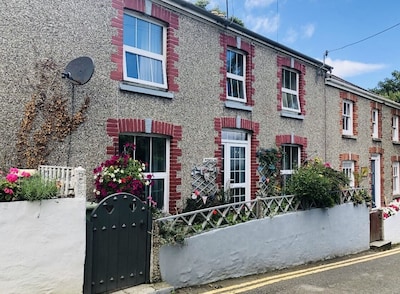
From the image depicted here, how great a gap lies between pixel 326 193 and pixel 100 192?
224 inches

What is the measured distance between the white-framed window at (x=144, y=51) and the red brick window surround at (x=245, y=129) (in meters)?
2.00

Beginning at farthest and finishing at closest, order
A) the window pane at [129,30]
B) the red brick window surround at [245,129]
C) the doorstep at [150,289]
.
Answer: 1. the red brick window surround at [245,129]
2. the window pane at [129,30]
3. the doorstep at [150,289]

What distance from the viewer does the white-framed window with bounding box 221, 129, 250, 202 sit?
1014 centimetres

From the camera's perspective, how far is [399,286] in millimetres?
6875

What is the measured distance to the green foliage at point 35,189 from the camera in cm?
472

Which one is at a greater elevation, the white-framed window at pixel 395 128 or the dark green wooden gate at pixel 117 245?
the white-framed window at pixel 395 128

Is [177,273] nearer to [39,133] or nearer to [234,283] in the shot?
[234,283]

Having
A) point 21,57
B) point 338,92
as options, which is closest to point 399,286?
point 21,57

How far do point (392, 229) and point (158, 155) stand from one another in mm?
9546

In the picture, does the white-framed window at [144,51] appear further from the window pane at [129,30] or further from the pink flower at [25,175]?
the pink flower at [25,175]

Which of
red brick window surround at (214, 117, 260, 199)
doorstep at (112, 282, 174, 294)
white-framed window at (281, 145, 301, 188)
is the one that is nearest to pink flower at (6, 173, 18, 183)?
doorstep at (112, 282, 174, 294)

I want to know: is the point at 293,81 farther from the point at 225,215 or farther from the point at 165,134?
the point at 225,215

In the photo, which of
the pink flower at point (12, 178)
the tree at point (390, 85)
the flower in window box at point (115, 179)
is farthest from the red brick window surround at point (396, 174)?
the tree at point (390, 85)

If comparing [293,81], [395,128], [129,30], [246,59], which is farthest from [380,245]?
[129,30]
